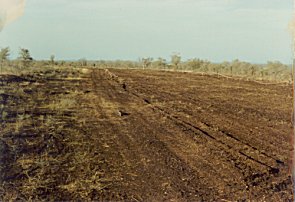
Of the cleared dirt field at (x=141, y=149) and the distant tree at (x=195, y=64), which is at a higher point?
the distant tree at (x=195, y=64)

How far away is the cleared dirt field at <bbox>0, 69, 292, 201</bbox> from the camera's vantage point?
15.7ft

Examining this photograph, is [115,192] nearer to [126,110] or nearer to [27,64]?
[126,110]

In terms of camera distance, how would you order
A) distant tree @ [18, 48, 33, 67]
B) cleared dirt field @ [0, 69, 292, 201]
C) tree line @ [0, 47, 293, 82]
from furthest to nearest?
tree line @ [0, 47, 293, 82] → distant tree @ [18, 48, 33, 67] → cleared dirt field @ [0, 69, 292, 201]

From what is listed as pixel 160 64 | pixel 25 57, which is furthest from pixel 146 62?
pixel 25 57

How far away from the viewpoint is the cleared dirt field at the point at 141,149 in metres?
4.79

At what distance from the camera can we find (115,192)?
15.4 feet

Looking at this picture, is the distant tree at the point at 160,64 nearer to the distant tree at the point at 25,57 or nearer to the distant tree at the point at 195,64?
the distant tree at the point at 195,64

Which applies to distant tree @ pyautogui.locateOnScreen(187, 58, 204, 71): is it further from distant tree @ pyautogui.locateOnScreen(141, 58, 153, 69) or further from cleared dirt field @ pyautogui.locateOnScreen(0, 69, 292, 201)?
cleared dirt field @ pyautogui.locateOnScreen(0, 69, 292, 201)

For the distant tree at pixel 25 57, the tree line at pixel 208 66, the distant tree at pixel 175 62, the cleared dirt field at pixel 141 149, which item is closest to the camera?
the cleared dirt field at pixel 141 149

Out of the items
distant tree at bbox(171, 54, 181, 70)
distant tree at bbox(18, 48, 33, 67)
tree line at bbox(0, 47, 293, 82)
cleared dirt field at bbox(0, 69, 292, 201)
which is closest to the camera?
cleared dirt field at bbox(0, 69, 292, 201)

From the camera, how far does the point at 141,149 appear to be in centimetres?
645

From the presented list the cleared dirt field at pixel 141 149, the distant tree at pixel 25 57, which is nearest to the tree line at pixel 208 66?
the distant tree at pixel 25 57

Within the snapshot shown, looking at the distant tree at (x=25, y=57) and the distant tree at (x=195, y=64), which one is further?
the distant tree at (x=195, y=64)

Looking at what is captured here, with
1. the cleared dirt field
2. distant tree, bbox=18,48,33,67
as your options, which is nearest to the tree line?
distant tree, bbox=18,48,33,67
